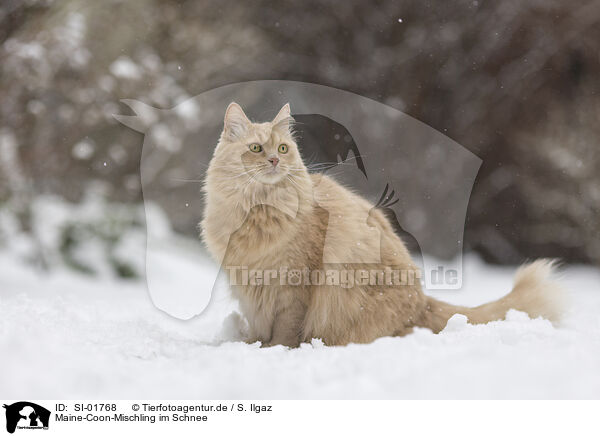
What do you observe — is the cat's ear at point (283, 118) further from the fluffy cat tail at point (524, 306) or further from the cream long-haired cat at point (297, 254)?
the fluffy cat tail at point (524, 306)

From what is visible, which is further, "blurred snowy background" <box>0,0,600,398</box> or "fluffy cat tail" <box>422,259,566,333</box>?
"blurred snowy background" <box>0,0,600,398</box>

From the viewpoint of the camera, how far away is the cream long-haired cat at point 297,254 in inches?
76.5

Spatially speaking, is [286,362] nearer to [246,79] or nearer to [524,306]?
[524,306]

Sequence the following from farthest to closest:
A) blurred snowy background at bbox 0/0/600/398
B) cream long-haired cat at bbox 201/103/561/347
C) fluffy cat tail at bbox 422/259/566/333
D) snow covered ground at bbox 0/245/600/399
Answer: blurred snowy background at bbox 0/0/600/398 < fluffy cat tail at bbox 422/259/566/333 < cream long-haired cat at bbox 201/103/561/347 < snow covered ground at bbox 0/245/600/399

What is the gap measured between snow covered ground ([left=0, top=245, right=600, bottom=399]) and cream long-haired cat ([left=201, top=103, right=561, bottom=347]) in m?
0.14

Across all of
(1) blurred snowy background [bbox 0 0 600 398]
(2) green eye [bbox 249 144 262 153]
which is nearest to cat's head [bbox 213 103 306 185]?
(2) green eye [bbox 249 144 262 153]

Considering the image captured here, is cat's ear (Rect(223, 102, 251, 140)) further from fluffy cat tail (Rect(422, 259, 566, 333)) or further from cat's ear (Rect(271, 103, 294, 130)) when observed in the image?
fluffy cat tail (Rect(422, 259, 566, 333))

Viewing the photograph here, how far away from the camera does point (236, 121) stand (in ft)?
6.62

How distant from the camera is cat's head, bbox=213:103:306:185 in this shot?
6.42 ft

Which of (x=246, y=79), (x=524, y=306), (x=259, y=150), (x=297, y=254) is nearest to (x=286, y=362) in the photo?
(x=297, y=254)

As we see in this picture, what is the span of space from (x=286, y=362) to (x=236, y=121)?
3.24ft

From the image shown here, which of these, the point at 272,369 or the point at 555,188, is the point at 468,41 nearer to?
the point at 555,188
